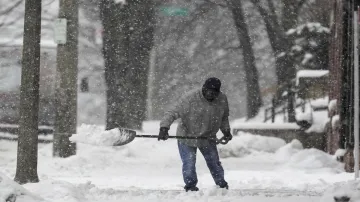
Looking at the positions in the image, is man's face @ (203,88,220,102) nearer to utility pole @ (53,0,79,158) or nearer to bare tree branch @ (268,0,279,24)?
utility pole @ (53,0,79,158)

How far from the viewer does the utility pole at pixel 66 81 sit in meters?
16.2

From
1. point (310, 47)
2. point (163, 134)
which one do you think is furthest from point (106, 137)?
point (310, 47)

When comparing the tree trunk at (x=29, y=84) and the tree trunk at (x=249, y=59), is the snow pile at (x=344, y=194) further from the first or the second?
the tree trunk at (x=249, y=59)

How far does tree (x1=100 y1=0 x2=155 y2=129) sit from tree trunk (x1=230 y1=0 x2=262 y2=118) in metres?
4.03

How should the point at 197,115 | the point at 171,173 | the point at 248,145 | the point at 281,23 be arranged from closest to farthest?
the point at 197,115, the point at 171,173, the point at 248,145, the point at 281,23

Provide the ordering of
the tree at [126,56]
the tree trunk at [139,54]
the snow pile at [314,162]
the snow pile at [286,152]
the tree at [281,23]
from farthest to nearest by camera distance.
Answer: the tree at [281,23]
the tree trunk at [139,54]
the tree at [126,56]
the snow pile at [286,152]
the snow pile at [314,162]

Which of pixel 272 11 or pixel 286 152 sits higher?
pixel 272 11

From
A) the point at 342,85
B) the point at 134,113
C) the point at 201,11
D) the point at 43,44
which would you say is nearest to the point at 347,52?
the point at 342,85

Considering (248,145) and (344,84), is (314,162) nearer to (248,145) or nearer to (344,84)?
(344,84)

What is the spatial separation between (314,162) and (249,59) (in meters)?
13.2

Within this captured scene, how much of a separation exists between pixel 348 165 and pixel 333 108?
331 centimetres

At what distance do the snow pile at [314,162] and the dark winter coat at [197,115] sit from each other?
5632 mm

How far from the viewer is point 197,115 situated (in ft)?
30.1

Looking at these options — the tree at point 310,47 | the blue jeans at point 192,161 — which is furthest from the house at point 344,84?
the tree at point 310,47
